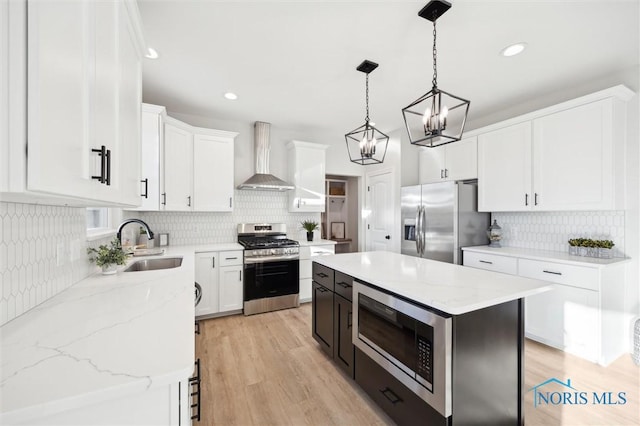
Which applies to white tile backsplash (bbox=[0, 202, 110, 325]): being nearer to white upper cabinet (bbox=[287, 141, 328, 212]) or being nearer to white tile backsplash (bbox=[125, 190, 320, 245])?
white tile backsplash (bbox=[125, 190, 320, 245])

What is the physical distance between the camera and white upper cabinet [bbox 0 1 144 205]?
0.63 metres

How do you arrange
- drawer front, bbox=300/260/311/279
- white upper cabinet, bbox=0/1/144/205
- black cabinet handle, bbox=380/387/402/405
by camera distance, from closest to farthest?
white upper cabinet, bbox=0/1/144/205
black cabinet handle, bbox=380/387/402/405
drawer front, bbox=300/260/311/279

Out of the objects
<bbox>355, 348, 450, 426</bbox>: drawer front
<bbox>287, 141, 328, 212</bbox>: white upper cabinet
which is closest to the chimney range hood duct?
<bbox>287, 141, 328, 212</bbox>: white upper cabinet

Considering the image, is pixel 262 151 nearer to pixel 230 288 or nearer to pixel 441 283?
pixel 230 288

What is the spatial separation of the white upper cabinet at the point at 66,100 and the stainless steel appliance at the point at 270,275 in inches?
96.6

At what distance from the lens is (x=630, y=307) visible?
8.66 ft

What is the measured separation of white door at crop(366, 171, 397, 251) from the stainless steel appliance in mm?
1724

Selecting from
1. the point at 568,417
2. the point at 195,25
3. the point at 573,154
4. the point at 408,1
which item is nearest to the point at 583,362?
the point at 568,417

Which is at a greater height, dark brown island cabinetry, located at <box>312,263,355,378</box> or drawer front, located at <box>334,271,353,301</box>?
drawer front, located at <box>334,271,353,301</box>

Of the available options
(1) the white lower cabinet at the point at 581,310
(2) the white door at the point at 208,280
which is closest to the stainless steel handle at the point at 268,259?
(2) the white door at the point at 208,280

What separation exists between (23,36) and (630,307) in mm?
4437

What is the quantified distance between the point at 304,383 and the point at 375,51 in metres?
2.81

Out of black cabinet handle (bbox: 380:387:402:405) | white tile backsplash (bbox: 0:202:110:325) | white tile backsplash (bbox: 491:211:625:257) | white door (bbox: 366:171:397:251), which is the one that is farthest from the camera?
white door (bbox: 366:171:397:251)

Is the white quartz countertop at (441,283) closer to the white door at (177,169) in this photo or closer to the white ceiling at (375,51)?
the white ceiling at (375,51)
